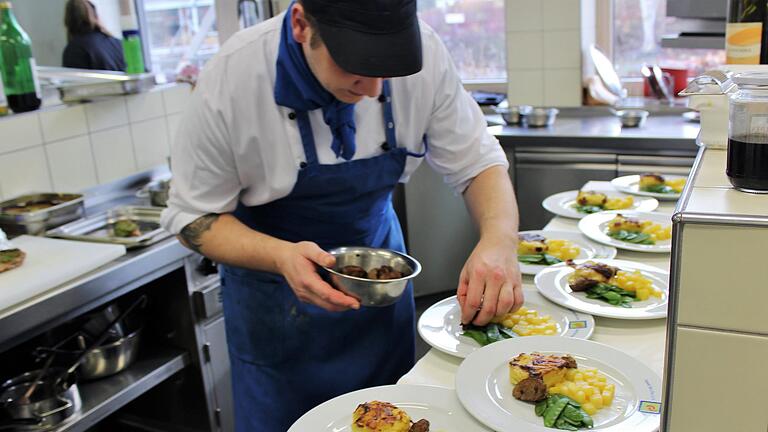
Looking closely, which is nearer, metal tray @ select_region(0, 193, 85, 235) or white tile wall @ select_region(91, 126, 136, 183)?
metal tray @ select_region(0, 193, 85, 235)

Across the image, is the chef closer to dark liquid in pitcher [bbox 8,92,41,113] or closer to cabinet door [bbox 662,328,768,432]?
cabinet door [bbox 662,328,768,432]

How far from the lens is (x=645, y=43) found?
3748 millimetres

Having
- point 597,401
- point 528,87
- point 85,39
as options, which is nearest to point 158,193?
point 85,39

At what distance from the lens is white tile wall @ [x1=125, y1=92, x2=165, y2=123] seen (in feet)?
9.77

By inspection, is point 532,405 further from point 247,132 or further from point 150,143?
point 150,143

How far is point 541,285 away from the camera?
63.0 inches

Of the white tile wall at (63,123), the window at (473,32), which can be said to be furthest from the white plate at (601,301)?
the window at (473,32)

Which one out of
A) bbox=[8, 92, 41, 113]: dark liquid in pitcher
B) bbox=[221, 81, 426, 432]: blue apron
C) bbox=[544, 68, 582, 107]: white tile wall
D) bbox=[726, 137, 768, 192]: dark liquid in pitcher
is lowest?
bbox=[221, 81, 426, 432]: blue apron

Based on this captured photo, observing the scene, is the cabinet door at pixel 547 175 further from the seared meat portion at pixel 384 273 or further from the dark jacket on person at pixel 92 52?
the seared meat portion at pixel 384 273

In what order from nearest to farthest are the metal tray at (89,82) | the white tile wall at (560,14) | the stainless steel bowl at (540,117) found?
the metal tray at (89,82) → the stainless steel bowl at (540,117) → the white tile wall at (560,14)

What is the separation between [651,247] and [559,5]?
6.84 ft

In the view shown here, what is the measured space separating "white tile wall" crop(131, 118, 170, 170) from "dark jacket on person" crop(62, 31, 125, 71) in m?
0.40

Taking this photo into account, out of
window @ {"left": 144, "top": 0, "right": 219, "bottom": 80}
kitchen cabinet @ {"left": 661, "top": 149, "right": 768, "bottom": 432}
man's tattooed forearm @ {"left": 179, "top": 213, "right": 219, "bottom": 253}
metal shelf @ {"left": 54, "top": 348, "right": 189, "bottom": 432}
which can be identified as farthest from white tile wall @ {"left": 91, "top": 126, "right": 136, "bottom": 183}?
kitchen cabinet @ {"left": 661, "top": 149, "right": 768, "bottom": 432}

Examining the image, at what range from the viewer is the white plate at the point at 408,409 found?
1.14 metres
